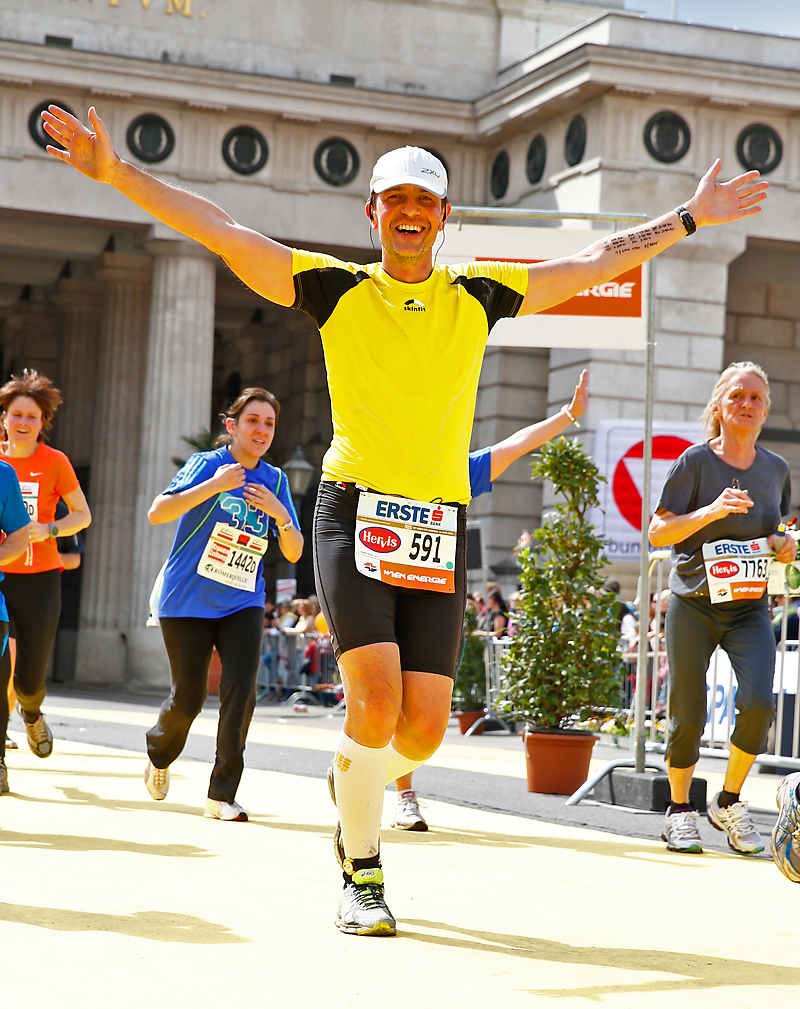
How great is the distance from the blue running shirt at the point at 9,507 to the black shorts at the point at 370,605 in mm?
2399

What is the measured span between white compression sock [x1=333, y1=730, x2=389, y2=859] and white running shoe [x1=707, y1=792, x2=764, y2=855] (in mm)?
2750

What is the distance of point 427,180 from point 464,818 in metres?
4.05

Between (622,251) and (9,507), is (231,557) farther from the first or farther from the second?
(622,251)

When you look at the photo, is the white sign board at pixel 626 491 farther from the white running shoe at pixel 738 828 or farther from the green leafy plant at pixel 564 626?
the white running shoe at pixel 738 828

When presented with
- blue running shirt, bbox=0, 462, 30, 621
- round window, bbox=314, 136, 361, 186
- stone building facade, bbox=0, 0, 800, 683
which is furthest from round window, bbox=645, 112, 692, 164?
blue running shirt, bbox=0, 462, 30, 621

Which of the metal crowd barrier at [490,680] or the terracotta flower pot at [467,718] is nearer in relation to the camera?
the metal crowd barrier at [490,680]

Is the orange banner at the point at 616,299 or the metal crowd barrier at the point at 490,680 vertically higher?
the orange banner at the point at 616,299

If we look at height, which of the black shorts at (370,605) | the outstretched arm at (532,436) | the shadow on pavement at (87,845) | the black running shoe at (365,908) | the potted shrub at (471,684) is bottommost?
the potted shrub at (471,684)

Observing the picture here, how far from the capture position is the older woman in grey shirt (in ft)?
22.0

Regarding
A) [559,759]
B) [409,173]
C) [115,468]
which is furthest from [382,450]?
[115,468]

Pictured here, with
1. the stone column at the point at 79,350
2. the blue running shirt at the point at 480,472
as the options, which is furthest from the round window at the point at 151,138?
the blue running shirt at the point at 480,472

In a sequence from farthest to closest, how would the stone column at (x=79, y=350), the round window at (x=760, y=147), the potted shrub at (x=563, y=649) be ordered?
the stone column at (x=79, y=350)
the round window at (x=760, y=147)
the potted shrub at (x=563, y=649)

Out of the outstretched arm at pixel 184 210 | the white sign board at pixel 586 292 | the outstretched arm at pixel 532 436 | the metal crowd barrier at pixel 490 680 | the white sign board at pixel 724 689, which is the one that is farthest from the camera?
the metal crowd barrier at pixel 490 680

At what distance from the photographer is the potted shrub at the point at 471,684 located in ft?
53.3
